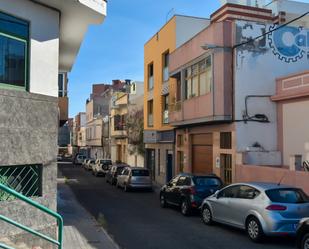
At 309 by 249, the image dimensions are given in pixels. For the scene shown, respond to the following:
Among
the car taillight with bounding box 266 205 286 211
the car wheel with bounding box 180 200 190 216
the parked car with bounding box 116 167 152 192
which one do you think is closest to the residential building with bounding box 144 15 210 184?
the parked car with bounding box 116 167 152 192

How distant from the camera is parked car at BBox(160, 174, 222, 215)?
17.0 meters

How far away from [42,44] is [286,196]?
7031mm

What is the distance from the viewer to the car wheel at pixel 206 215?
49.0ft

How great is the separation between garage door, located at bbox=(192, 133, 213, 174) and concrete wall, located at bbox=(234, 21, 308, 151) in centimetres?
340

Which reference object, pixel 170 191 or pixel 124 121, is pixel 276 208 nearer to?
pixel 170 191

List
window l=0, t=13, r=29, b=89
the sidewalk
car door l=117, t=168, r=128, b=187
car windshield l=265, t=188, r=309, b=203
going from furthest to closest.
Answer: car door l=117, t=168, r=128, b=187, car windshield l=265, t=188, r=309, b=203, the sidewalk, window l=0, t=13, r=29, b=89

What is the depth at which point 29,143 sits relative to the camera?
9578 mm

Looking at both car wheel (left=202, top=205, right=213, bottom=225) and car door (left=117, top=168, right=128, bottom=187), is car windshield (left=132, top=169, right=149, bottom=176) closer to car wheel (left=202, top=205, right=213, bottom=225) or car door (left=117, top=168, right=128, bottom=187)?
car door (left=117, top=168, right=128, bottom=187)

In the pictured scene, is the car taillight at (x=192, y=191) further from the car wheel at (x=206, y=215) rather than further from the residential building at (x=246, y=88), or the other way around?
the residential building at (x=246, y=88)

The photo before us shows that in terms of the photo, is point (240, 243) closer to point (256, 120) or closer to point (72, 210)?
point (72, 210)

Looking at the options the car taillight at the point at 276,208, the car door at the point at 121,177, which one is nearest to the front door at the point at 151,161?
the car door at the point at 121,177

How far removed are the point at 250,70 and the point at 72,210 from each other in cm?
975

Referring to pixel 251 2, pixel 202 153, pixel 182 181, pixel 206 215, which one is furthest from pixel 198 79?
pixel 206 215

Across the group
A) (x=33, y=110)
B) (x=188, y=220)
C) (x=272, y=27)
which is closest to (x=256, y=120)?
(x=272, y=27)
